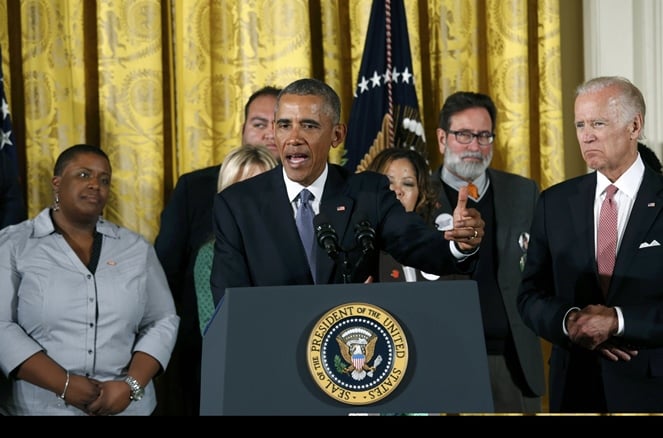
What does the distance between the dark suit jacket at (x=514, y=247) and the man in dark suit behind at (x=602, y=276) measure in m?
0.94

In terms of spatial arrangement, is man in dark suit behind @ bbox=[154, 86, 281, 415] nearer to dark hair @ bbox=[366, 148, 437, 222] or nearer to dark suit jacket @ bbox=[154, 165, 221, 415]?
dark suit jacket @ bbox=[154, 165, 221, 415]

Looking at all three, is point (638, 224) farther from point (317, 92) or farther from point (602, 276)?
point (317, 92)

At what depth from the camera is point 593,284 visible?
11.2 ft

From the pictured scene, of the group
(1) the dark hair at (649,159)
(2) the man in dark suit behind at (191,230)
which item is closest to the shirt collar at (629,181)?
(1) the dark hair at (649,159)

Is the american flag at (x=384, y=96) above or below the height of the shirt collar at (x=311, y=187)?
above

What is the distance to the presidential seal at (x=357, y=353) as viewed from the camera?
2.41m

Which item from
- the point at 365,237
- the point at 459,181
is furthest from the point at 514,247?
the point at 365,237

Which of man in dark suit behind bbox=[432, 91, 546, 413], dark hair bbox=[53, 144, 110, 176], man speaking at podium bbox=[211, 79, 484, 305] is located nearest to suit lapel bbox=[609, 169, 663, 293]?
man speaking at podium bbox=[211, 79, 484, 305]

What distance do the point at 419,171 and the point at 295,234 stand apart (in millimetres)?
1507

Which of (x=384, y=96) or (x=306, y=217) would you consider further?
(x=384, y=96)

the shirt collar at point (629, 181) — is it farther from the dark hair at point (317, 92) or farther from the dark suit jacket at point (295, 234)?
the dark hair at point (317, 92)
